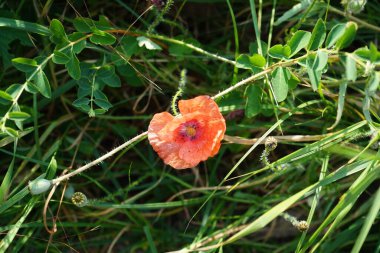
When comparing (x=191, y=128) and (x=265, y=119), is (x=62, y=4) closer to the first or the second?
(x=191, y=128)

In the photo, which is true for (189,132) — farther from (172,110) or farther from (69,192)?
(69,192)

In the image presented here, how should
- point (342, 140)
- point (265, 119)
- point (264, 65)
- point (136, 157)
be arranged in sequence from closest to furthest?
point (264, 65)
point (342, 140)
point (265, 119)
point (136, 157)

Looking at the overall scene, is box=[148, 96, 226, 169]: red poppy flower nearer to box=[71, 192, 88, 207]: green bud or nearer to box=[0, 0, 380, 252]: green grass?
box=[0, 0, 380, 252]: green grass

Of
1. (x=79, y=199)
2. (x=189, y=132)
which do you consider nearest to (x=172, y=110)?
(x=189, y=132)

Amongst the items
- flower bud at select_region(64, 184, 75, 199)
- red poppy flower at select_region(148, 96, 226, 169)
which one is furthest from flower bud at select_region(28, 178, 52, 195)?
flower bud at select_region(64, 184, 75, 199)

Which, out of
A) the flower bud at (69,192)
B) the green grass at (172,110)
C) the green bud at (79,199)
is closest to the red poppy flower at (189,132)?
the green grass at (172,110)

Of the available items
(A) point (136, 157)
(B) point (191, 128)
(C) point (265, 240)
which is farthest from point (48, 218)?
(C) point (265, 240)
